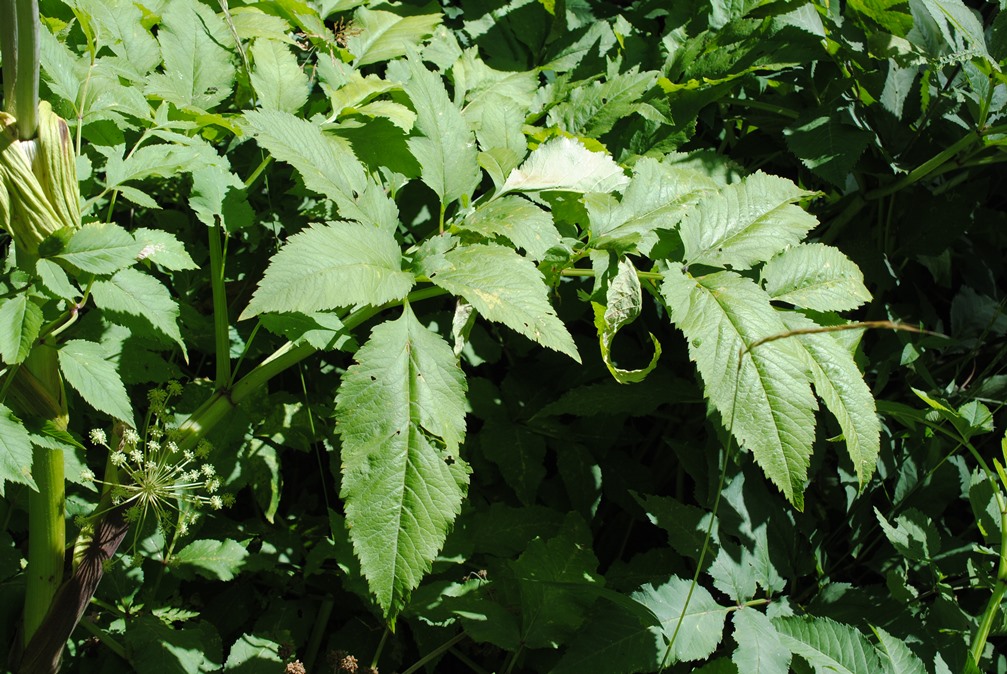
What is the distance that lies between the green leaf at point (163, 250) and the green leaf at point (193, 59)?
0.36 metres

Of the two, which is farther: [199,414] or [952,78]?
[952,78]

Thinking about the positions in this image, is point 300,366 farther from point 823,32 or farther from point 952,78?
point 952,78

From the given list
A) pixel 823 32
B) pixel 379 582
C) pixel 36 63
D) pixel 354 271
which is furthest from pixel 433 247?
pixel 823 32

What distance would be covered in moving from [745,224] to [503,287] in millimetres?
566

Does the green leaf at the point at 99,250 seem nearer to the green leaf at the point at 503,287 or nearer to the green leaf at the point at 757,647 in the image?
the green leaf at the point at 503,287

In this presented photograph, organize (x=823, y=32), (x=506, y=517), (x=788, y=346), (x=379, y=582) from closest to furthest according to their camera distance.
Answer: (x=379, y=582) < (x=788, y=346) < (x=506, y=517) < (x=823, y=32)

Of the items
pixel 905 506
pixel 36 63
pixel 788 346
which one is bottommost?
pixel 905 506

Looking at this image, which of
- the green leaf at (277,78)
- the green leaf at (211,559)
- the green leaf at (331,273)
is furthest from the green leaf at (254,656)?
the green leaf at (277,78)

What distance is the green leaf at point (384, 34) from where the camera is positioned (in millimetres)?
2025

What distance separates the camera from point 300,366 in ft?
6.64

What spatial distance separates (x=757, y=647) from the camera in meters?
1.65

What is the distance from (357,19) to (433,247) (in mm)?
985

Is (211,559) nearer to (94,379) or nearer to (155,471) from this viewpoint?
(155,471)

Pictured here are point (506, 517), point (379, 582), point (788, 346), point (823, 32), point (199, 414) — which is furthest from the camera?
point (823, 32)
